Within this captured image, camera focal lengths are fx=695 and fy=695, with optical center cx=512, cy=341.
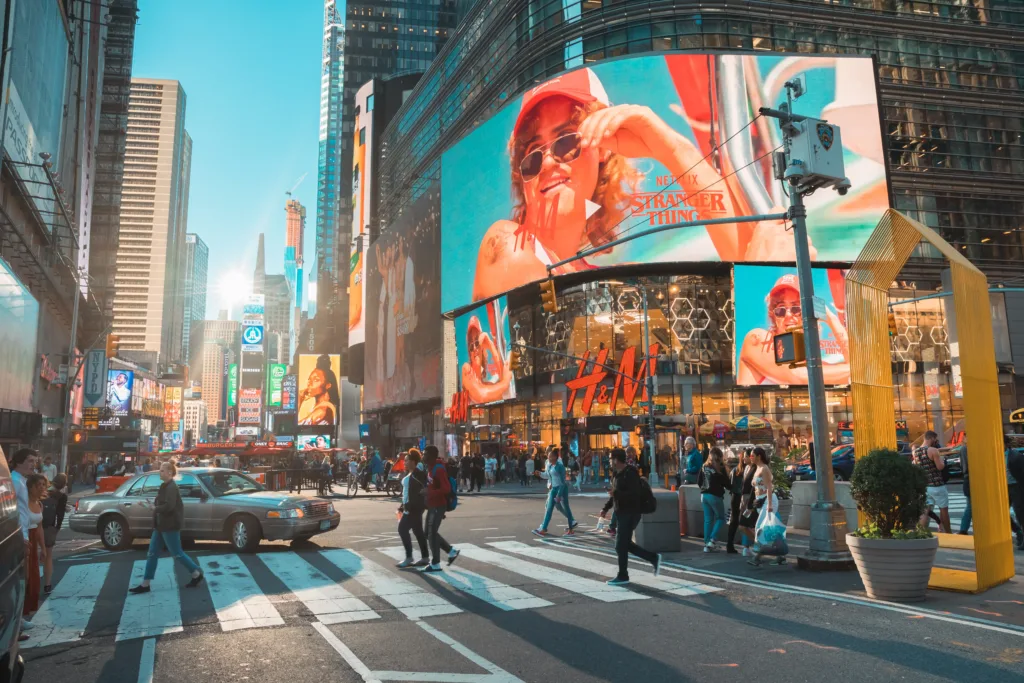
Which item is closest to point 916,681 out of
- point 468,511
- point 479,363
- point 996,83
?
point 468,511

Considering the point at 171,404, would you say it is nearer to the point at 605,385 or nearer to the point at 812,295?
the point at 605,385

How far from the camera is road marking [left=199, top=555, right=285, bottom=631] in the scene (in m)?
7.38

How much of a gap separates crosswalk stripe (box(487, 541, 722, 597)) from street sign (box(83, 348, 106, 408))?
52988mm

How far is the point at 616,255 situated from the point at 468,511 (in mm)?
28946

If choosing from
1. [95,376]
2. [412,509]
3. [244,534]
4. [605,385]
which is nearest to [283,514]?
[244,534]

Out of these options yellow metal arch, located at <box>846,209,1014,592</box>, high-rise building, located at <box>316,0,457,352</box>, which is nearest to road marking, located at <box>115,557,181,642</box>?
yellow metal arch, located at <box>846,209,1014,592</box>

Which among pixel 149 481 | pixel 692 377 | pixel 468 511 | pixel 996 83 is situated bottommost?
pixel 468 511

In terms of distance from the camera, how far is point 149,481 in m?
13.9

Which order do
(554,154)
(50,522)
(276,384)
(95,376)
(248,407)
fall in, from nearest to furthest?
1. (50,522)
2. (554,154)
3. (95,376)
4. (276,384)
5. (248,407)

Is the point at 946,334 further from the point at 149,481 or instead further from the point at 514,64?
the point at 149,481

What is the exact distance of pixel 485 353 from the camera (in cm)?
5369

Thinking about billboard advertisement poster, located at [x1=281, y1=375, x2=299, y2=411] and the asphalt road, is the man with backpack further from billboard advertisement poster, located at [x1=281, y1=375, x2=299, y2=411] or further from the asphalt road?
billboard advertisement poster, located at [x1=281, y1=375, x2=299, y2=411]

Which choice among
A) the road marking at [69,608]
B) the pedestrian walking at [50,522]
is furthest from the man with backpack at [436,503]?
the pedestrian walking at [50,522]

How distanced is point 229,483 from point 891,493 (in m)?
11.5
